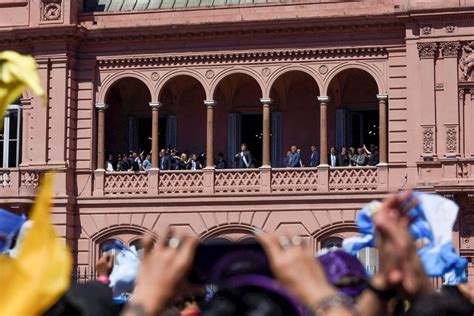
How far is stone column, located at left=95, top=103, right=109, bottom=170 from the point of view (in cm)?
3725

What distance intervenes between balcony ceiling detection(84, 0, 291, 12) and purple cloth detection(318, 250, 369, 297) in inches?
1154

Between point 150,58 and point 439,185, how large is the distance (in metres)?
10.1

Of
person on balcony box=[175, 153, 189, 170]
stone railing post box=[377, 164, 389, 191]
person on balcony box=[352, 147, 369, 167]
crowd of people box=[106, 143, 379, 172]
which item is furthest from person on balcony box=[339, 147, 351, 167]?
person on balcony box=[175, 153, 189, 170]

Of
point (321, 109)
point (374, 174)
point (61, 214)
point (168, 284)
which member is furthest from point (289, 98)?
point (168, 284)

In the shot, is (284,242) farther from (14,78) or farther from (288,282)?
(14,78)

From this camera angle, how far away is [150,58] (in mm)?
37469

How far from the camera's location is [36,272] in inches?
178

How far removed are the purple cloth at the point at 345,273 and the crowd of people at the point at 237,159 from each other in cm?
2777

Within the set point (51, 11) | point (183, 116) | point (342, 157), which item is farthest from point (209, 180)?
point (51, 11)

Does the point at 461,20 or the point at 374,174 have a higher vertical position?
the point at 461,20

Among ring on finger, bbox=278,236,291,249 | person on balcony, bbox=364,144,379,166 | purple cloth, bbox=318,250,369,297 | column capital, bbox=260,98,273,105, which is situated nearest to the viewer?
ring on finger, bbox=278,236,291,249

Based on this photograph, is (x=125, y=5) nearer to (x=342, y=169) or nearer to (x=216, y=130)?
(x=216, y=130)

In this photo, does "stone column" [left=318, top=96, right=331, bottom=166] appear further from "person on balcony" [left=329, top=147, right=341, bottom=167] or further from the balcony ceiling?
the balcony ceiling

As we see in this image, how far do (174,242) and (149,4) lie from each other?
33.0 m
